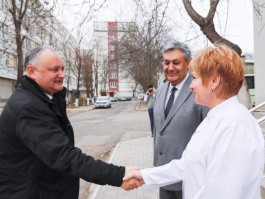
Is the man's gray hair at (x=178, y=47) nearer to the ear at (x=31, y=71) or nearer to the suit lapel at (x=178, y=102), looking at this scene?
the suit lapel at (x=178, y=102)

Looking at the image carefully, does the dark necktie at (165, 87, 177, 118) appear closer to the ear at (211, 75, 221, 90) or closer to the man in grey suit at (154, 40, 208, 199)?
the man in grey suit at (154, 40, 208, 199)

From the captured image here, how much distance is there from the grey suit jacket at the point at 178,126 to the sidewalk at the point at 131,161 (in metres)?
2.60

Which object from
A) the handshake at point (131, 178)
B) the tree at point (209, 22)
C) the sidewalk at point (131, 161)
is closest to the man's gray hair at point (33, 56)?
the handshake at point (131, 178)

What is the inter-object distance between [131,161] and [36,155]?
6.21 metres

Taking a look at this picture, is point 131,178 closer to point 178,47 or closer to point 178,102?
point 178,102

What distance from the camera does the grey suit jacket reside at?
8.83ft

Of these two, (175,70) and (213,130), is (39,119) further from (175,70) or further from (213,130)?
(175,70)

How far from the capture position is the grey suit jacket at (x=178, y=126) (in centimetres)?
269

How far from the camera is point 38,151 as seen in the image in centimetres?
206

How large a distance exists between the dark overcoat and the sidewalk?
3.27 m

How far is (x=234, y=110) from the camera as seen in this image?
5.31 ft

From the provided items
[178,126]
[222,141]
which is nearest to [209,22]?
[178,126]

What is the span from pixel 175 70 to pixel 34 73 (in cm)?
120

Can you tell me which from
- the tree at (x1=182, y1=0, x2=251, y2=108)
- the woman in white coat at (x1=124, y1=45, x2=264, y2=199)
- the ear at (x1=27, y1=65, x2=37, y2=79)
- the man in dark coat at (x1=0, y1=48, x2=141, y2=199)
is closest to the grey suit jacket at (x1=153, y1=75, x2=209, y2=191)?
the man in dark coat at (x1=0, y1=48, x2=141, y2=199)
